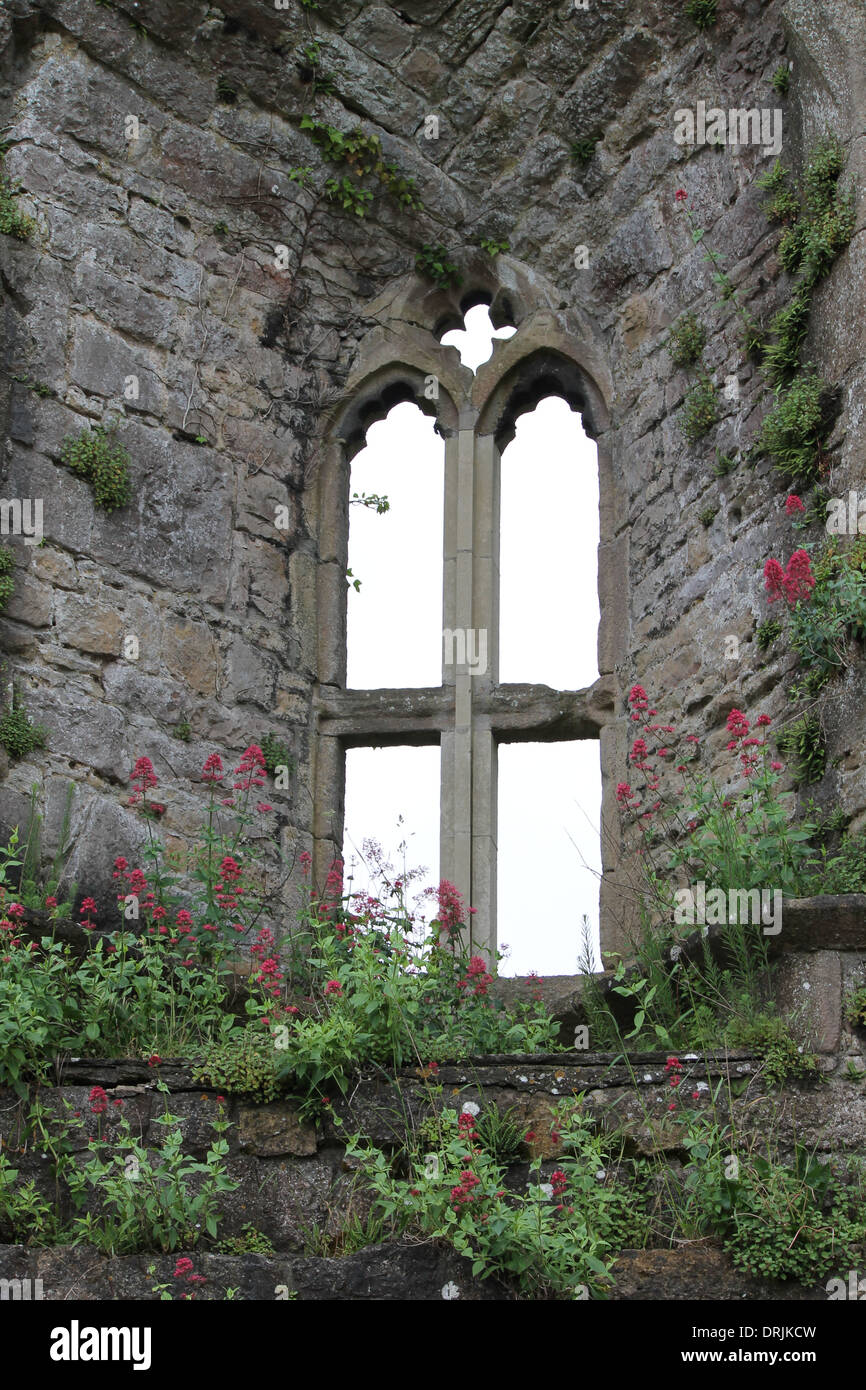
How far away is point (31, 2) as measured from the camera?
8289mm

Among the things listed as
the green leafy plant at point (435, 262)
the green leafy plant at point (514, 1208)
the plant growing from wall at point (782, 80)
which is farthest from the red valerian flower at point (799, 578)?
the green leafy plant at point (435, 262)

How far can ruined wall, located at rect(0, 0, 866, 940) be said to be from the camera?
7707 millimetres

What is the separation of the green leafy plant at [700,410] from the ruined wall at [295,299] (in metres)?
0.07

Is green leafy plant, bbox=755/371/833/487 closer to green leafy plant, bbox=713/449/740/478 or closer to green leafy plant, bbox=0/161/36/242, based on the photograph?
green leafy plant, bbox=713/449/740/478

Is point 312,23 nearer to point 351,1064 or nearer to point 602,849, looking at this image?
point 602,849

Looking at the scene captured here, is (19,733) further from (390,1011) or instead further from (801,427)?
(801,427)

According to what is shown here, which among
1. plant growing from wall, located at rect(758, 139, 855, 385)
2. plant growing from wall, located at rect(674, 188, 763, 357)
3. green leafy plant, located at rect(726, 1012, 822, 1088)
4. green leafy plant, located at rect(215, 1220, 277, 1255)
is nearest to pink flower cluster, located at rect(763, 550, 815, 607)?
plant growing from wall, located at rect(758, 139, 855, 385)

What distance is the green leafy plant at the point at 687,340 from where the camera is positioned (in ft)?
26.6

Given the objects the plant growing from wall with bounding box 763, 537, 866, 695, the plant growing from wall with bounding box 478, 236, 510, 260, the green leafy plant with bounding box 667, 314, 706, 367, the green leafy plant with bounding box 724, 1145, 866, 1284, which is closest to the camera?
the green leafy plant with bounding box 724, 1145, 866, 1284

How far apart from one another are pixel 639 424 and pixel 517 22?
2.00 m

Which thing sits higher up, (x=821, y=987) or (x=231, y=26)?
(x=231, y=26)

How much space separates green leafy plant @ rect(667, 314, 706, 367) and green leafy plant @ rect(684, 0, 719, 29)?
4.23 ft

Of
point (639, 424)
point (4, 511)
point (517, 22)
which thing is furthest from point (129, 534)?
point (517, 22)

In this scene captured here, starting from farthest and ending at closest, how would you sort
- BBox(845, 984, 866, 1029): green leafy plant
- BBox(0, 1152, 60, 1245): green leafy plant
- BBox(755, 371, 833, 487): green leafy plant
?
BBox(755, 371, 833, 487): green leafy plant < BBox(845, 984, 866, 1029): green leafy plant < BBox(0, 1152, 60, 1245): green leafy plant
